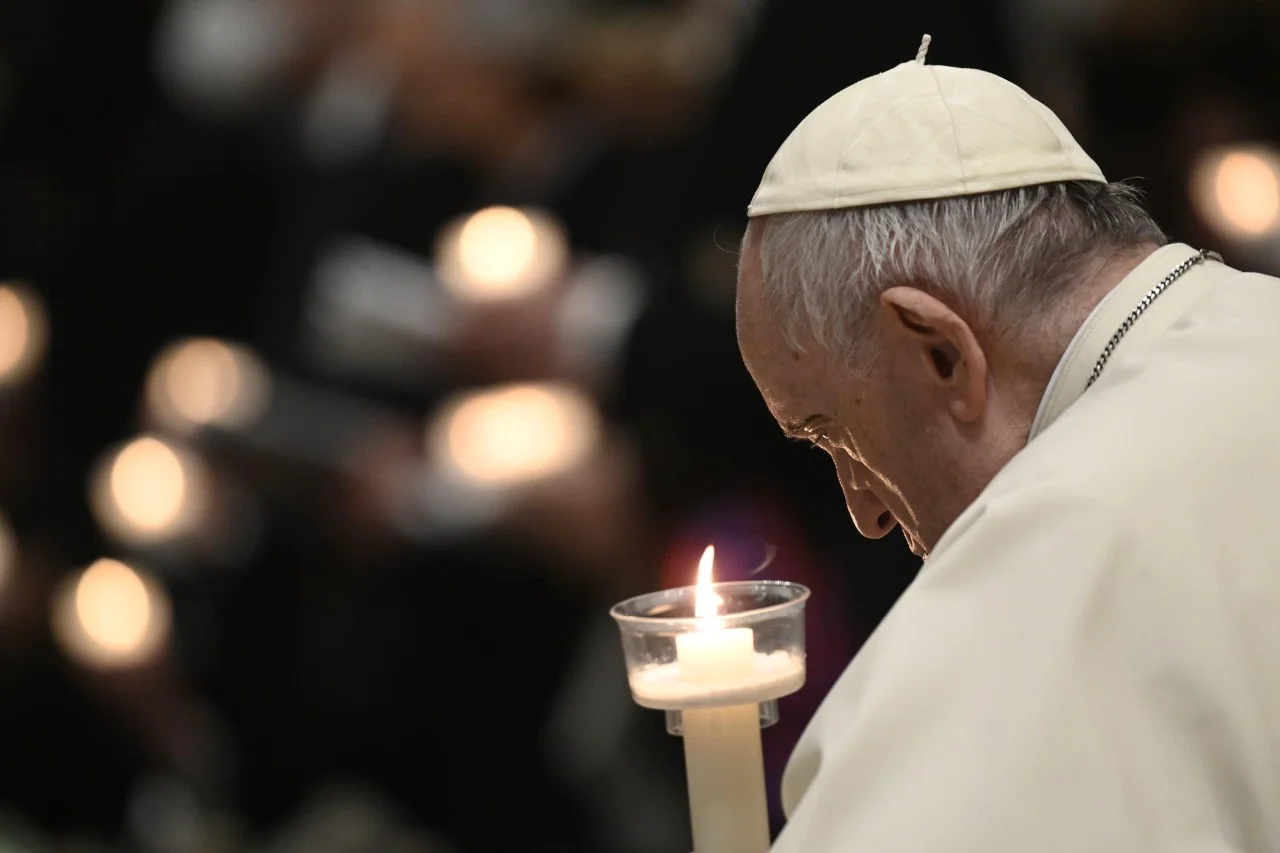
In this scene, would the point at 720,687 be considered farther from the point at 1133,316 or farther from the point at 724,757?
the point at 1133,316

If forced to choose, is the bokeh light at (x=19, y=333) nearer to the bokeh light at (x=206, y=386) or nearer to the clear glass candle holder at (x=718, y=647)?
the bokeh light at (x=206, y=386)

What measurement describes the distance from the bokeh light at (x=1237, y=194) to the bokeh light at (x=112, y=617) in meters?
3.04

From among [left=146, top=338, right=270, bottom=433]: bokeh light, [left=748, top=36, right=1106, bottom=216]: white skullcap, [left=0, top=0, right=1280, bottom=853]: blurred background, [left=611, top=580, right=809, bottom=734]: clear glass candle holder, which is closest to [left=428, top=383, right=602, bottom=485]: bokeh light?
[left=0, top=0, right=1280, bottom=853]: blurred background

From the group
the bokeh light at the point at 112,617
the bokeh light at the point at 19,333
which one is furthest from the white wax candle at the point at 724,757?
the bokeh light at the point at 19,333

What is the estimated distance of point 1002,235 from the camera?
1.57m

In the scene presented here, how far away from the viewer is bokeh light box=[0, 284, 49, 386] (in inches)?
196

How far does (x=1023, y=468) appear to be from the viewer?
136cm

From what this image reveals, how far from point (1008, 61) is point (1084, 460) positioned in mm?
1724

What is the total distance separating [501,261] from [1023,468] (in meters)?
2.59

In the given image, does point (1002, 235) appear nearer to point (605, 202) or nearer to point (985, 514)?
point (985, 514)

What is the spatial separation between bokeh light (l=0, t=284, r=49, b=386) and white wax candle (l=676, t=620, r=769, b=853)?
13.1 feet

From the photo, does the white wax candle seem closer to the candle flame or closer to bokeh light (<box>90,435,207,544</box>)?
the candle flame

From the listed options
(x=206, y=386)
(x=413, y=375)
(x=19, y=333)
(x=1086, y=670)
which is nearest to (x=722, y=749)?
(x=1086, y=670)

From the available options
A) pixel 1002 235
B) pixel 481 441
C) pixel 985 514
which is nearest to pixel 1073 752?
pixel 985 514
